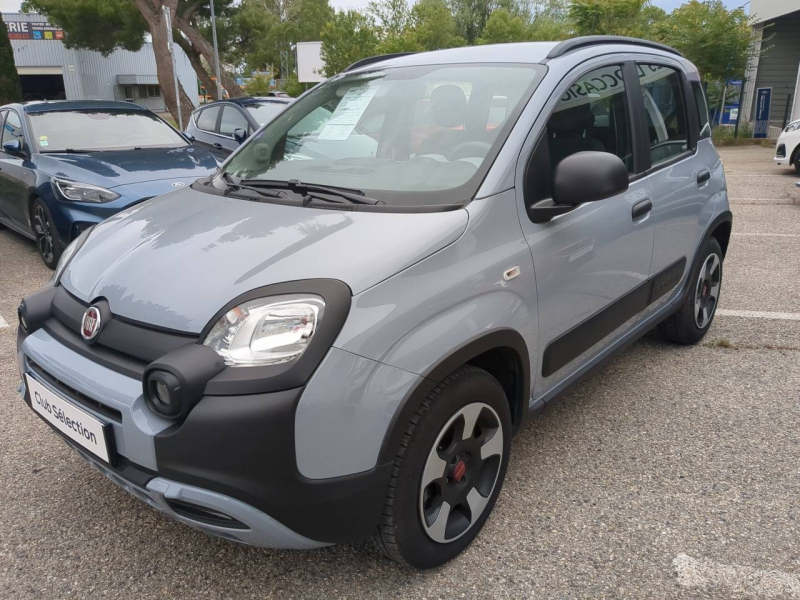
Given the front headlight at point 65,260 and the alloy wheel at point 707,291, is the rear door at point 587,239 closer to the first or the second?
the alloy wheel at point 707,291

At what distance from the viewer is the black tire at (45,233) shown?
19.0 feet

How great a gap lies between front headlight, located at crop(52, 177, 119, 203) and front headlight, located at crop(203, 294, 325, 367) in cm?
414

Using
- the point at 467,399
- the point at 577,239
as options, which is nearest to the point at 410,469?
the point at 467,399

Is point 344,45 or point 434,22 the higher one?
point 434,22

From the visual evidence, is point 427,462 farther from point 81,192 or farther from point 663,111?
point 81,192

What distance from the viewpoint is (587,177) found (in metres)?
2.33

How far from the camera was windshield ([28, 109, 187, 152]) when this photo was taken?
6.36m

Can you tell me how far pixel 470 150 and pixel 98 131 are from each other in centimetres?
530

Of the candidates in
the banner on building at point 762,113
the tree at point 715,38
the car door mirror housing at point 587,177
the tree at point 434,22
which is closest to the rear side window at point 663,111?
the car door mirror housing at point 587,177

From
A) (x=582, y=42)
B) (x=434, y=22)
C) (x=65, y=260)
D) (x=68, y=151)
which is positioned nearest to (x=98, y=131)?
(x=68, y=151)

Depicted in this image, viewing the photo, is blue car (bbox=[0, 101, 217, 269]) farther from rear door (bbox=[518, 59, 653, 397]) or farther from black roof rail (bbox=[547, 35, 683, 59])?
rear door (bbox=[518, 59, 653, 397])

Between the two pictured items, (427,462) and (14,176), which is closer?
(427,462)

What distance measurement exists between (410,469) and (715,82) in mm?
22671

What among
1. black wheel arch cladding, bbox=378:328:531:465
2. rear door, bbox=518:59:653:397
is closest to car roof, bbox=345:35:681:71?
rear door, bbox=518:59:653:397
